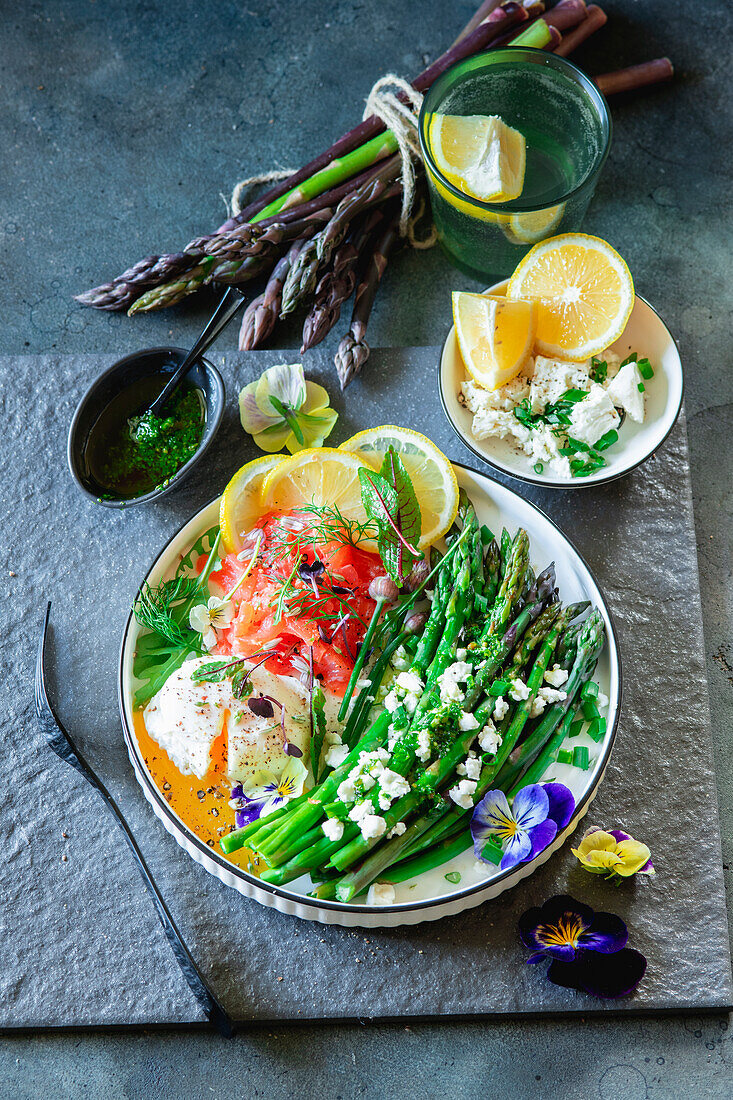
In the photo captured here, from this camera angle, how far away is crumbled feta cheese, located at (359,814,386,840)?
6.18 feet

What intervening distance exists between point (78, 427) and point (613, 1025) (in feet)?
6.59

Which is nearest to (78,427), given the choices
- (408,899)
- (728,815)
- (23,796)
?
(23,796)

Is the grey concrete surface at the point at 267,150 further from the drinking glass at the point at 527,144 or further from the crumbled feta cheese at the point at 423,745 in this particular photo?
the crumbled feta cheese at the point at 423,745

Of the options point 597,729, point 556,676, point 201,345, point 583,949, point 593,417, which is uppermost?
point 201,345

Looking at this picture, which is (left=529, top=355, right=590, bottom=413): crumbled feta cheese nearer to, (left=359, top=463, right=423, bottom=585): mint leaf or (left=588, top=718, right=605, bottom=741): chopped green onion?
(left=359, top=463, right=423, bottom=585): mint leaf

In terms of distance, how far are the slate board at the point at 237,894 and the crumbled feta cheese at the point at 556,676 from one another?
33 centimetres

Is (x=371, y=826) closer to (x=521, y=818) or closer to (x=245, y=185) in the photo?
(x=521, y=818)

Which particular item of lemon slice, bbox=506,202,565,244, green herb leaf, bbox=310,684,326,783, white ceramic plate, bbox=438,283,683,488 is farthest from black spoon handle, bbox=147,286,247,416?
green herb leaf, bbox=310,684,326,783

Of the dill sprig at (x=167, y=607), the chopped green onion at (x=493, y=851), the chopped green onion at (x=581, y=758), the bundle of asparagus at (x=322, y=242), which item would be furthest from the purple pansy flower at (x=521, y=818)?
the bundle of asparagus at (x=322, y=242)

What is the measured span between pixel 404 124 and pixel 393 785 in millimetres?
1972

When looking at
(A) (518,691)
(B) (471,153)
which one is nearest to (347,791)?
(A) (518,691)

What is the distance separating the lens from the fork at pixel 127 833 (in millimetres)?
2057

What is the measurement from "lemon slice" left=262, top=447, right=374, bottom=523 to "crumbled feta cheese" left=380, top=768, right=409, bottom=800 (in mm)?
652

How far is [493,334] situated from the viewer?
7.64 feet
